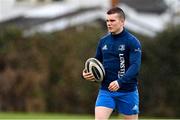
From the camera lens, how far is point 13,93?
29938 mm

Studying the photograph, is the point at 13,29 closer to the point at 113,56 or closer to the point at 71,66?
the point at 71,66

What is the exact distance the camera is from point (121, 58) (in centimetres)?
1162

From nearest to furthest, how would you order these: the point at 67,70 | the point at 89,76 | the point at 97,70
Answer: the point at 97,70 → the point at 89,76 → the point at 67,70

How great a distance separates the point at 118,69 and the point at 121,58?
17 cm

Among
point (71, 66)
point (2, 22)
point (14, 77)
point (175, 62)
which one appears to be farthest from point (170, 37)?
point (2, 22)

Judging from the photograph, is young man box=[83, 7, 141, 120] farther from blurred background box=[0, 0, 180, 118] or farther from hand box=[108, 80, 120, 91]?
blurred background box=[0, 0, 180, 118]

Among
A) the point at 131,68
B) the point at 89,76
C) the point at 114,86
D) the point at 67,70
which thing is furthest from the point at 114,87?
the point at 67,70

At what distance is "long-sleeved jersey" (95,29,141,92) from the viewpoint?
1155 cm

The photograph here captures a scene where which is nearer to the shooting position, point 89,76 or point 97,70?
point 97,70

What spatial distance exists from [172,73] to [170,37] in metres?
1.35

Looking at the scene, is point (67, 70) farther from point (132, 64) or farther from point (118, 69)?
point (132, 64)

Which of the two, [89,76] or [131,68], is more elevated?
[131,68]

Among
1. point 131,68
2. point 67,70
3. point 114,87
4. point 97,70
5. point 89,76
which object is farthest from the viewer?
point 67,70

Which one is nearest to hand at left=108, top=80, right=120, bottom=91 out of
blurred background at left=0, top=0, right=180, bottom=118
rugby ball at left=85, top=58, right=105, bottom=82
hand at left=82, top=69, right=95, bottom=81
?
rugby ball at left=85, top=58, right=105, bottom=82
